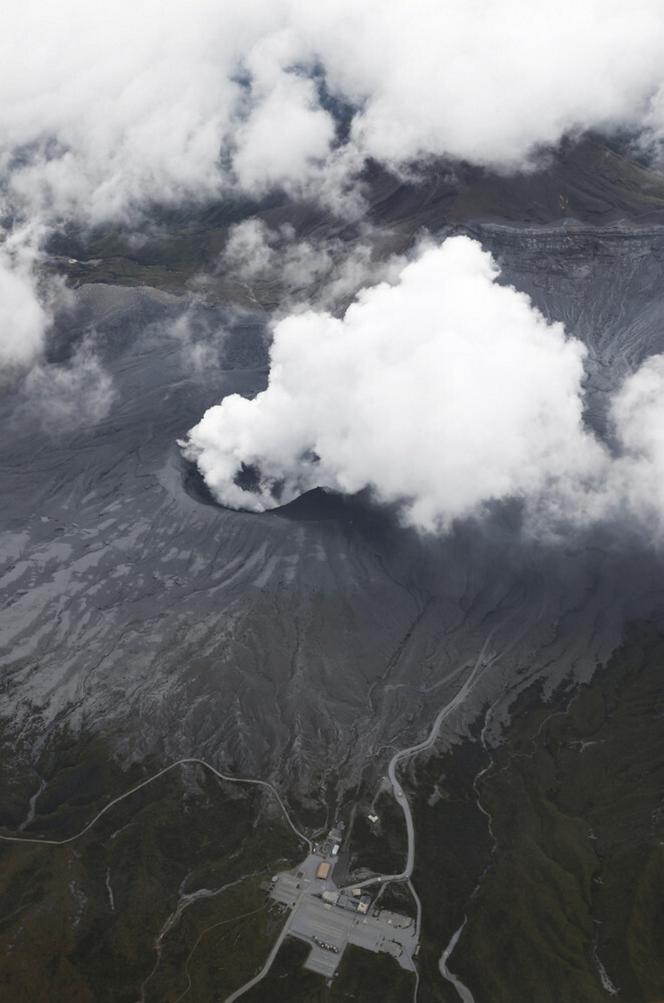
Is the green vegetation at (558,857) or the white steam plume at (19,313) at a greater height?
the white steam plume at (19,313)

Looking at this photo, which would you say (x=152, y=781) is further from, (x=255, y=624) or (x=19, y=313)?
(x=19, y=313)

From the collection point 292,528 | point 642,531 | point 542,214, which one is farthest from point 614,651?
point 542,214

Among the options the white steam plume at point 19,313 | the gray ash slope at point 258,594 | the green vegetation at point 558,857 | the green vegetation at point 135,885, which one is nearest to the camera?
the green vegetation at point 135,885

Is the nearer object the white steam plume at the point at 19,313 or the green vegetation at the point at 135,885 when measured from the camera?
the green vegetation at the point at 135,885

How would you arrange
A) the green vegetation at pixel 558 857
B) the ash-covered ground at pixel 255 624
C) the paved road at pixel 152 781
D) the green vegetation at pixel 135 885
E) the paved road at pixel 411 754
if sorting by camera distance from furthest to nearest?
1. the paved road at pixel 152 781
2. the ash-covered ground at pixel 255 624
3. the paved road at pixel 411 754
4. the green vegetation at pixel 558 857
5. the green vegetation at pixel 135 885

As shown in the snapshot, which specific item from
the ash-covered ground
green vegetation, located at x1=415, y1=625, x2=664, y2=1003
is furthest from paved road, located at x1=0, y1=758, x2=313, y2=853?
green vegetation, located at x1=415, y1=625, x2=664, y2=1003

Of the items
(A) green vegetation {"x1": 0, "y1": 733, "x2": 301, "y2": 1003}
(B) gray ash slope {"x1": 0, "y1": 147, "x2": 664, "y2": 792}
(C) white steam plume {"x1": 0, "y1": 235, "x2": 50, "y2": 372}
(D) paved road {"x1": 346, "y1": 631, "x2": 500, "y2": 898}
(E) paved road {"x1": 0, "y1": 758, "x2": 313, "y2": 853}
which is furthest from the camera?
(C) white steam plume {"x1": 0, "y1": 235, "x2": 50, "y2": 372}

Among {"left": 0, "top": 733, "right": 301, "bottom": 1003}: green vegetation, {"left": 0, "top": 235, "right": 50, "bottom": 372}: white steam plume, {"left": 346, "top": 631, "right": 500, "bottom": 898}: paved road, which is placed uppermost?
{"left": 0, "top": 235, "right": 50, "bottom": 372}: white steam plume

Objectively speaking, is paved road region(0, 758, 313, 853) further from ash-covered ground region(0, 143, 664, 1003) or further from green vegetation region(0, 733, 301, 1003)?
ash-covered ground region(0, 143, 664, 1003)

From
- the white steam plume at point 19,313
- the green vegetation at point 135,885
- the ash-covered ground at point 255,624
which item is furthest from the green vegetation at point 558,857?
the white steam plume at point 19,313

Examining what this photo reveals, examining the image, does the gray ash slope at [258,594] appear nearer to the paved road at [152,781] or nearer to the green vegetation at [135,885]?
the paved road at [152,781]
